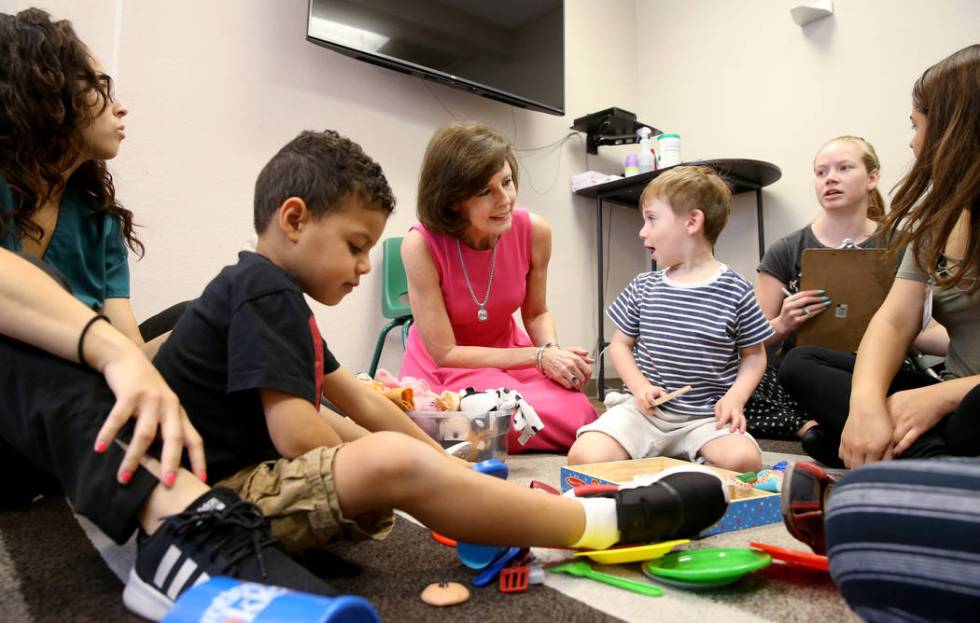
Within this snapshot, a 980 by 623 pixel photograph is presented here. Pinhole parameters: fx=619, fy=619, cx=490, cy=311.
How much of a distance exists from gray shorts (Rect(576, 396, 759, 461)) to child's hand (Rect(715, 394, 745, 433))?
0.02m

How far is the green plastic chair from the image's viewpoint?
79.7 inches

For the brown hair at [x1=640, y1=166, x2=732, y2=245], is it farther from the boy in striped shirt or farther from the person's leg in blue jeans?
the person's leg in blue jeans

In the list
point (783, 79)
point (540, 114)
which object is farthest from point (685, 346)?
point (783, 79)

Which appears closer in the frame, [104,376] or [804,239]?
[104,376]

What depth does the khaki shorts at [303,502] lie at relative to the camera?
57 cm

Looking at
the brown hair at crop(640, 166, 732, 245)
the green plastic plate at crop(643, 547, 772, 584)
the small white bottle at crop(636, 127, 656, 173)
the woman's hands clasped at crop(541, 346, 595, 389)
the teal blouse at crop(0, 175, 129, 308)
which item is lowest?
the green plastic plate at crop(643, 547, 772, 584)

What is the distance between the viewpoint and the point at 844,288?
4.57ft

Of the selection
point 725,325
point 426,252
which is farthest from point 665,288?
point 426,252

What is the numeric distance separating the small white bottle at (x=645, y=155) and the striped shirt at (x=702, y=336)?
1.42 m

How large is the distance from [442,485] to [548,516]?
113 mm

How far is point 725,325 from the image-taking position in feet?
4.02

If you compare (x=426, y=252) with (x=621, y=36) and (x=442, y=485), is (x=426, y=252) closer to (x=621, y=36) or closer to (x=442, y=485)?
(x=442, y=485)

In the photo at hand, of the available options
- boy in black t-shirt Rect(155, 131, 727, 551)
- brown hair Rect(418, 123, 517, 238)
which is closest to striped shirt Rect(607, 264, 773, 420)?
brown hair Rect(418, 123, 517, 238)

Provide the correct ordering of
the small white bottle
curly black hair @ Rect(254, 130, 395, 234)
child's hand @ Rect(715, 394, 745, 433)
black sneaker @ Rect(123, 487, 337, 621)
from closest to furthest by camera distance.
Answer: black sneaker @ Rect(123, 487, 337, 621) < curly black hair @ Rect(254, 130, 395, 234) < child's hand @ Rect(715, 394, 745, 433) < the small white bottle
